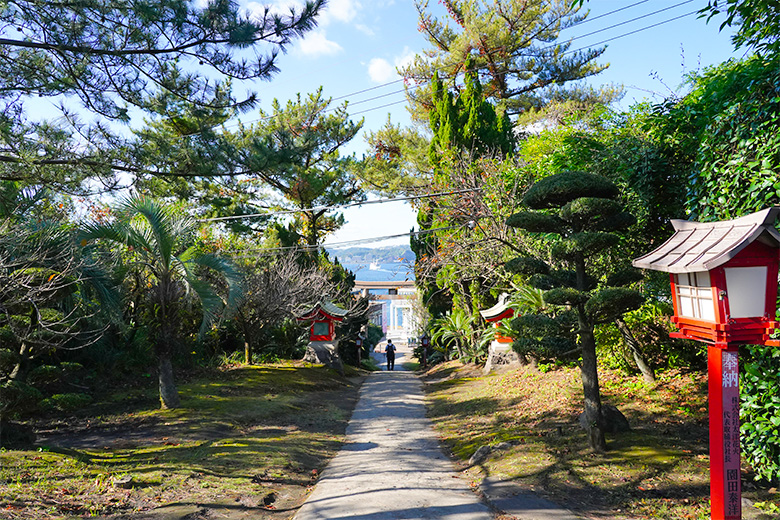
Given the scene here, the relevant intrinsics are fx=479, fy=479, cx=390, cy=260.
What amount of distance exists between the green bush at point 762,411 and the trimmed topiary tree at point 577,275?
4.72 feet

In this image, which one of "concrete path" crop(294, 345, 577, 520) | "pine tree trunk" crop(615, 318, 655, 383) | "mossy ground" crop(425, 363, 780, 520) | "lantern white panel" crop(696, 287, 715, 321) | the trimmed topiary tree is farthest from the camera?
"pine tree trunk" crop(615, 318, 655, 383)

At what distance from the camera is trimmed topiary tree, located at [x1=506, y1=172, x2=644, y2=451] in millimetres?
6148

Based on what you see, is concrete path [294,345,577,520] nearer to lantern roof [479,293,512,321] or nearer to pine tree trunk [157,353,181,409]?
pine tree trunk [157,353,181,409]

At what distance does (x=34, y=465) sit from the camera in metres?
5.72

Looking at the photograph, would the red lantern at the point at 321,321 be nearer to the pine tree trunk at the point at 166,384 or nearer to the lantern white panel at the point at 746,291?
the pine tree trunk at the point at 166,384

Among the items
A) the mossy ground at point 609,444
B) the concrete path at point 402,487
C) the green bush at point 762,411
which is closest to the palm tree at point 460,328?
the mossy ground at point 609,444

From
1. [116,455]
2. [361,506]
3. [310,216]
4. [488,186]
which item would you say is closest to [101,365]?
[116,455]

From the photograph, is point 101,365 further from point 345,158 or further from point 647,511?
point 345,158

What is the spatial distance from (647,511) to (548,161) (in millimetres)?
6932

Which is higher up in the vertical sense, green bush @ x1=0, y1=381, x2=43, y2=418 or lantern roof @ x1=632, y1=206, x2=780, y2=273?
lantern roof @ x1=632, y1=206, x2=780, y2=273

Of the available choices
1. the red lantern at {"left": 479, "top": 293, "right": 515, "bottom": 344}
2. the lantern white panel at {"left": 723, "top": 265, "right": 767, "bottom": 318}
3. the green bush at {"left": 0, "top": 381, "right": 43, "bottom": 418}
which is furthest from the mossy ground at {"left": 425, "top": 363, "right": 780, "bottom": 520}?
the green bush at {"left": 0, "top": 381, "right": 43, "bottom": 418}

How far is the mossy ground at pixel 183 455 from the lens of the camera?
16.5 feet

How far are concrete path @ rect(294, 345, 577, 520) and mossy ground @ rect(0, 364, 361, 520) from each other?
1.27 feet

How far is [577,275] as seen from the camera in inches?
266
